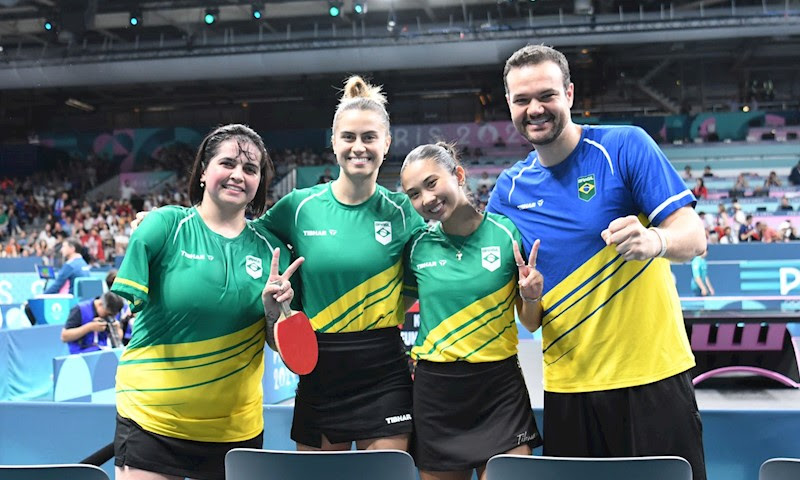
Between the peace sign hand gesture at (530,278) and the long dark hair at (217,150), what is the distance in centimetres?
92

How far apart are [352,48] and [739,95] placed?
13.9m

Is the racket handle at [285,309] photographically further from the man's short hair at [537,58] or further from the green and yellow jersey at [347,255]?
the man's short hair at [537,58]

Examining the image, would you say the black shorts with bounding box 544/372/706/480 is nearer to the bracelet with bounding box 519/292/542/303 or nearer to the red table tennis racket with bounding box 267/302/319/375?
the bracelet with bounding box 519/292/542/303

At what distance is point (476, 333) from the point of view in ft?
8.29

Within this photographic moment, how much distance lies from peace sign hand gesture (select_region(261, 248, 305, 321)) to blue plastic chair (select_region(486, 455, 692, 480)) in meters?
0.86

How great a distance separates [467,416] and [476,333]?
10.8 inches

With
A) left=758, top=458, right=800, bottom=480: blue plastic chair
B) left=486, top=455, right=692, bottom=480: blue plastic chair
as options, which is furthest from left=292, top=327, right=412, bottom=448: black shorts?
left=758, top=458, right=800, bottom=480: blue plastic chair

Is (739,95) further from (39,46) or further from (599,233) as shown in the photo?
(599,233)

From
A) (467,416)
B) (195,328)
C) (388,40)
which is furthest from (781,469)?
(388,40)

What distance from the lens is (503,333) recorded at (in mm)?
2566

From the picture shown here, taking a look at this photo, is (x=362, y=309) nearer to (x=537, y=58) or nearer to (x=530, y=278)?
(x=530, y=278)

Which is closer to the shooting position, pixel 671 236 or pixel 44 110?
pixel 671 236

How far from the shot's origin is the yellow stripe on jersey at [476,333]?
2.53 metres

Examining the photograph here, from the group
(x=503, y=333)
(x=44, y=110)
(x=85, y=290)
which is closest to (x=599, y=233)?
(x=503, y=333)
